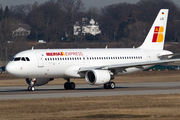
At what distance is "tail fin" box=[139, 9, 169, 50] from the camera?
151 feet

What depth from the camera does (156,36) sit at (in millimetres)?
46375

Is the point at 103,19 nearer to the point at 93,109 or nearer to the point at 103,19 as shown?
the point at 103,19

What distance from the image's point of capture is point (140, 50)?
147 feet

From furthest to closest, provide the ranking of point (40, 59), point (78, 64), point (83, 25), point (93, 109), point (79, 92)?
point (83, 25) → point (78, 64) → point (40, 59) → point (79, 92) → point (93, 109)

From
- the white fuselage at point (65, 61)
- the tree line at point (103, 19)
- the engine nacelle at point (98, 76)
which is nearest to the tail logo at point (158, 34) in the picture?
the white fuselage at point (65, 61)

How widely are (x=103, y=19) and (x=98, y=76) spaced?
153308 millimetres

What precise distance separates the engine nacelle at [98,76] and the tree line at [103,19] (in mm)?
97532

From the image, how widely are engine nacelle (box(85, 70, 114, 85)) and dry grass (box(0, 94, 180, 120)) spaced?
937 centimetres

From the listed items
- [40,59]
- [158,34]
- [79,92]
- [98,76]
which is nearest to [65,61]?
[40,59]

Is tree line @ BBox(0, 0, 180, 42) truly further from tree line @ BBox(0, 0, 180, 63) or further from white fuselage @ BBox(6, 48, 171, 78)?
white fuselage @ BBox(6, 48, 171, 78)

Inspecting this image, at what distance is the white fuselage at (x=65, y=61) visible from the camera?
3656cm

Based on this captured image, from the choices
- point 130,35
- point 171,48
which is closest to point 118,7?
point 130,35

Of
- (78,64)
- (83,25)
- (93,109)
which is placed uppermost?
(83,25)

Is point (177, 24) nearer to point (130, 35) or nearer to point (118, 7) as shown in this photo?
point (130, 35)
